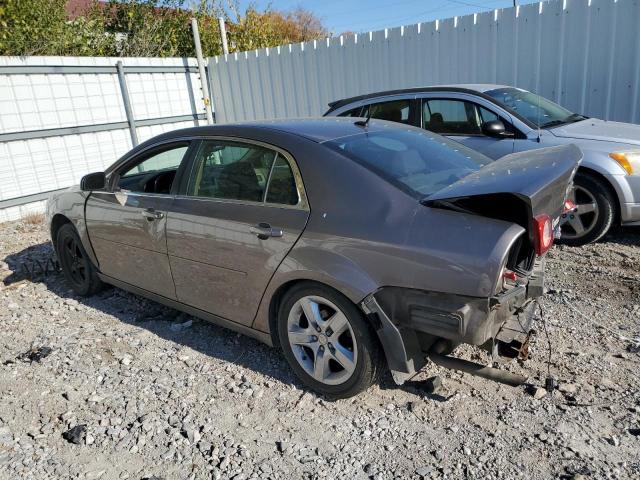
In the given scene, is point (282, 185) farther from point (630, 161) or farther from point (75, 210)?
point (630, 161)

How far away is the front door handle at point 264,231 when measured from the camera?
10.1 feet

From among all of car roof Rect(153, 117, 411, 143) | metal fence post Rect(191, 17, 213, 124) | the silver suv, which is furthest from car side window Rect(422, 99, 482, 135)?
metal fence post Rect(191, 17, 213, 124)

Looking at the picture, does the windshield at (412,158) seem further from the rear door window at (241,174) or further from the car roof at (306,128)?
the rear door window at (241,174)

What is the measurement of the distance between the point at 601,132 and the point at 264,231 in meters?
4.13

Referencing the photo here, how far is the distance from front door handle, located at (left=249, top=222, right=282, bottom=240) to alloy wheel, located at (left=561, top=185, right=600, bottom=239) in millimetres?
3503

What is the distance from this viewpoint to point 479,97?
5738 mm

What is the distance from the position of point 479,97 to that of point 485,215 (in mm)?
3623

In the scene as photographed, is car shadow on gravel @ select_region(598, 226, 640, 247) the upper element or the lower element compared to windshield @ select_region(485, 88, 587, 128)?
lower

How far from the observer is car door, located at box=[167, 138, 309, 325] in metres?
3.12

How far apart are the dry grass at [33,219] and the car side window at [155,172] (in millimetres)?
4897

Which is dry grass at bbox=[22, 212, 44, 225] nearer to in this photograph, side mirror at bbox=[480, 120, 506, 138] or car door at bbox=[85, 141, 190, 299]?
car door at bbox=[85, 141, 190, 299]

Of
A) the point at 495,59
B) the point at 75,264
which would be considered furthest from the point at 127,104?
the point at 495,59

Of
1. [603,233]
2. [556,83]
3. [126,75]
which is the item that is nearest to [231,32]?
[126,75]

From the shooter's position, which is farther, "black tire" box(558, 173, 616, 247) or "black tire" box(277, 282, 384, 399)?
"black tire" box(558, 173, 616, 247)
